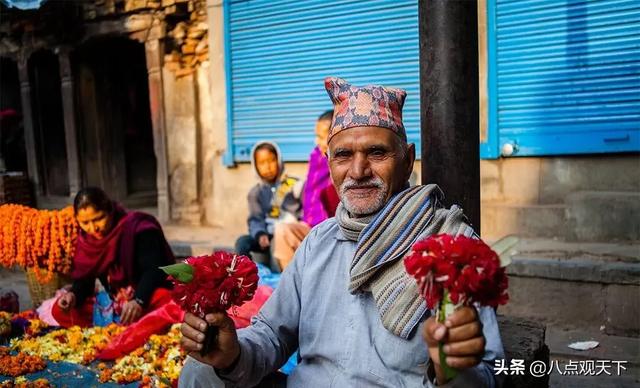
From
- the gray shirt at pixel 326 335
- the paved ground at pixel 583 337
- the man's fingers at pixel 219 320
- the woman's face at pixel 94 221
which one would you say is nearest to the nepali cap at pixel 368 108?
the gray shirt at pixel 326 335

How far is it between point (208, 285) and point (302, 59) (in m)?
5.62

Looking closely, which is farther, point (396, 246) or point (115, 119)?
point (115, 119)

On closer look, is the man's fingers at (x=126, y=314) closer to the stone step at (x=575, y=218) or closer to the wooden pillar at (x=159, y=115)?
the stone step at (x=575, y=218)

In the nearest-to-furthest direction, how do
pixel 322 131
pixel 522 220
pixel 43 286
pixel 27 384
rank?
pixel 27 384 → pixel 322 131 → pixel 43 286 → pixel 522 220

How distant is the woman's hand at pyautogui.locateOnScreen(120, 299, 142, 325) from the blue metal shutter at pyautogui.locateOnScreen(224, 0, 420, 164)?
3.42 m

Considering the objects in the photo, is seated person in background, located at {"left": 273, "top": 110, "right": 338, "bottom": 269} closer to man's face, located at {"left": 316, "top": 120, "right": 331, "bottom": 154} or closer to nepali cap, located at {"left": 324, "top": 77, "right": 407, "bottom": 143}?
man's face, located at {"left": 316, "top": 120, "right": 331, "bottom": 154}

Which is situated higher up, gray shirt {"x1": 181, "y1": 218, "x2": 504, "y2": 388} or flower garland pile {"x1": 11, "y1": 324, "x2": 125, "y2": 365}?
gray shirt {"x1": 181, "y1": 218, "x2": 504, "y2": 388}

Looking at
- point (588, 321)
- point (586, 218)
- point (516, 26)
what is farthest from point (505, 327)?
point (516, 26)

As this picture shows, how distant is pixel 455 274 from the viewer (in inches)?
54.3

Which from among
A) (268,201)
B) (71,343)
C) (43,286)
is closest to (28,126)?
(43,286)

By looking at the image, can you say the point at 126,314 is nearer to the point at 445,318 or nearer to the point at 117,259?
the point at 117,259

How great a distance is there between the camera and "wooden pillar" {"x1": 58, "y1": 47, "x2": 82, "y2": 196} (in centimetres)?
905

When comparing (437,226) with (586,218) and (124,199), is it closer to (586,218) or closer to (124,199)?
(586,218)

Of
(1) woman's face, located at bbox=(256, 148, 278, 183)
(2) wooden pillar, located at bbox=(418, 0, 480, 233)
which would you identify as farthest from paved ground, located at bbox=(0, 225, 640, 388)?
(1) woman's face, located at bbox=(256, 148, 278, 183)
